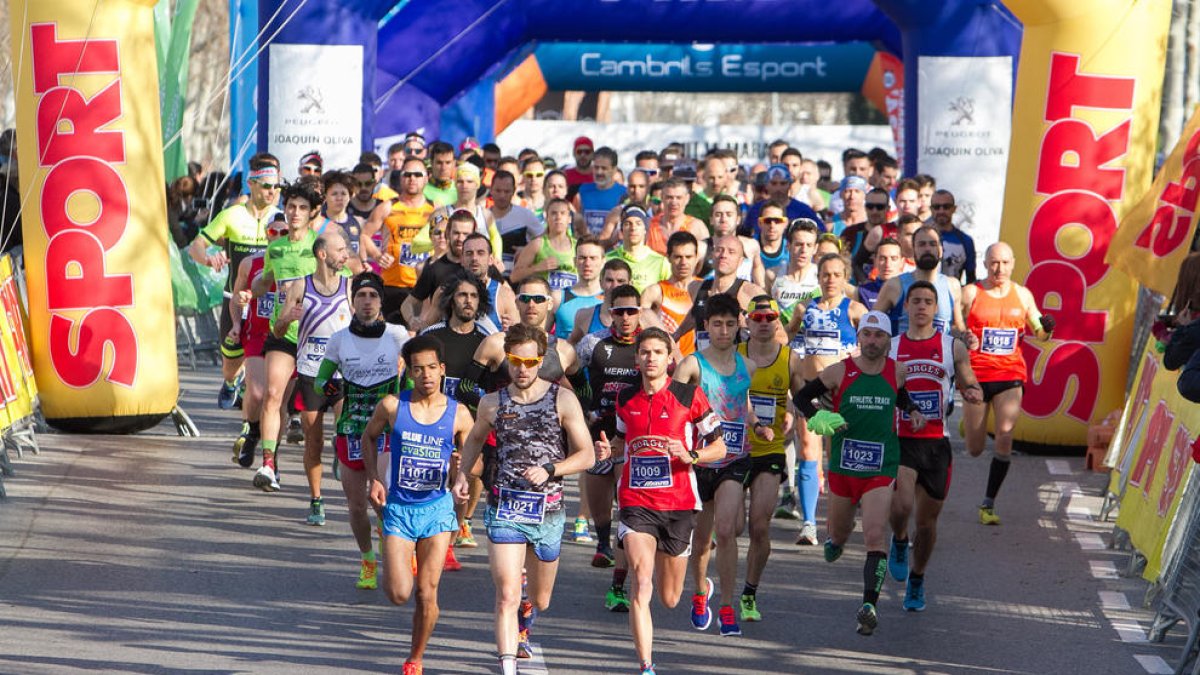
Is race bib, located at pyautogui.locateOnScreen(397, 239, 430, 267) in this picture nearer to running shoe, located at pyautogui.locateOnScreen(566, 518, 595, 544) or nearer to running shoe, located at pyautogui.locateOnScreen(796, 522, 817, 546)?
running shoe, located at pyautogui.locateOnScreen(566, 518, 595, 544)

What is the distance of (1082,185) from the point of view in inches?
583

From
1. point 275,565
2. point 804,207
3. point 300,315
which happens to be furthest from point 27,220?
point 804,207

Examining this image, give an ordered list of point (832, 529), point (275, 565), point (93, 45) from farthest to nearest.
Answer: point (93, 45) → point (275, 565) → point (832, 529)

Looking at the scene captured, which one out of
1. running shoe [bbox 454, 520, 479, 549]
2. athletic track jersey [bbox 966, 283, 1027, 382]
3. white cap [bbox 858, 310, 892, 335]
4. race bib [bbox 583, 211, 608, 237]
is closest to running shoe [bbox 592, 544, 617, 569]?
running shoe [bbox 454, 520, 479, 549]

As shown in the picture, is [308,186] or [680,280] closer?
[680,280]

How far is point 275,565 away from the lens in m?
10.4

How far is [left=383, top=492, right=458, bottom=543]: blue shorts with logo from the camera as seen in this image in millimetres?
8234

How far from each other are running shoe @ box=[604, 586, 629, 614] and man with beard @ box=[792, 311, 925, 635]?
1.10 meters

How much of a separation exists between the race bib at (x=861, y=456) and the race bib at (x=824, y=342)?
1.95m

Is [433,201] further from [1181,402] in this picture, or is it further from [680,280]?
[1181,402]

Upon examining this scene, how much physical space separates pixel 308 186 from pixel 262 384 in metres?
1.40

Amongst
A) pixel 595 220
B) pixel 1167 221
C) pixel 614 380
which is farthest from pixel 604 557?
pixel 595 220

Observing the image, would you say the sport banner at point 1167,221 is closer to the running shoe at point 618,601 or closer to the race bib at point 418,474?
the running shoe at point 618,601

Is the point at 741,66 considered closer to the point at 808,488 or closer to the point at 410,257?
the point at 410,257
